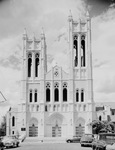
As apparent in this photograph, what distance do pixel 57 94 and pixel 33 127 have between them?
9.01 m

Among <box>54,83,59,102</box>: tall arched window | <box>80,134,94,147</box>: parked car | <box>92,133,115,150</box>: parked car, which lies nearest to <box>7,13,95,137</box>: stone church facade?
Answer: <box>54,83,59,102</box>: tall arched window

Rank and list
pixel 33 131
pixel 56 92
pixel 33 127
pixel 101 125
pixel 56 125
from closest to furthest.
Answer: pixel 101 125 → pixel 33 131 → pixel 33 127 → pixel 56 125 → pixel 56 92

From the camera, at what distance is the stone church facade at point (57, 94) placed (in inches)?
2970

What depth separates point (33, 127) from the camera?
76.4 meters

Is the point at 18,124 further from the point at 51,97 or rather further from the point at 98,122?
the point at 98,122

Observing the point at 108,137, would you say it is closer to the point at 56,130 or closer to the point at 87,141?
the point at 87,141

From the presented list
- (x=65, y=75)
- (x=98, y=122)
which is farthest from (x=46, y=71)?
(x=98, y=122)

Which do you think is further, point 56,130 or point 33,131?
point 56,130

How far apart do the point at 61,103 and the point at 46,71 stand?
9107mm

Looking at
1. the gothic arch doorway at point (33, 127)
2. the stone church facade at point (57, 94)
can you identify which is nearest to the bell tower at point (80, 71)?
the stone church facade at point (57, 94)

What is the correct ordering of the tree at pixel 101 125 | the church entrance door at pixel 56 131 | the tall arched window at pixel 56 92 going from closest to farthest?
the tree at pixel 101 125, the church entrance door at pixel 56 131, the tall arched window at pixel 56 92

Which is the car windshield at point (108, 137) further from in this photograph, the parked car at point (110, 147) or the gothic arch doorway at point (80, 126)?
the gothic arch doorway at point (80, 126)

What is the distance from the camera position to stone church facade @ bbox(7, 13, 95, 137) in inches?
2970

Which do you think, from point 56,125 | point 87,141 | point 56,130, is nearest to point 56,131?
point 56,130
